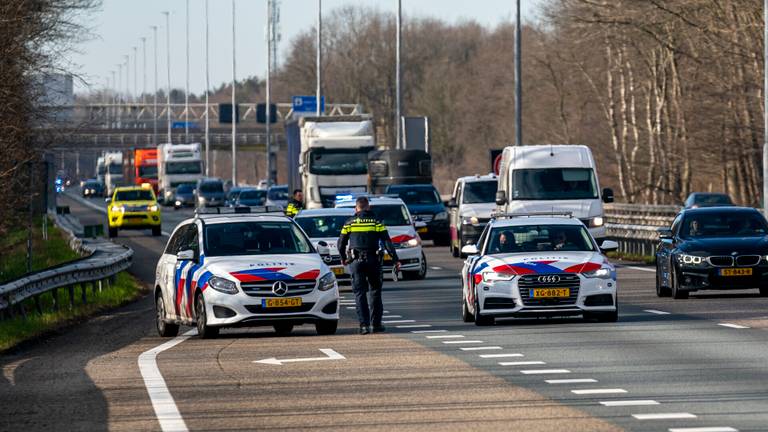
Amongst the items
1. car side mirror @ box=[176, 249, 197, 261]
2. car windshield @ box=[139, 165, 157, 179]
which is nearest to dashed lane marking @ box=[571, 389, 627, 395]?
car side mirror @ box=[176, 249, 197, 261]

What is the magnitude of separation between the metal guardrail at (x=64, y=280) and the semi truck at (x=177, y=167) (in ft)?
215

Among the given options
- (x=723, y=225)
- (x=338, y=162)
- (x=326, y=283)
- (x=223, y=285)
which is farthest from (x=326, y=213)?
(x=338, y=162)

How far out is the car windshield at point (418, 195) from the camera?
53000 mm

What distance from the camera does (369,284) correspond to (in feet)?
73.1

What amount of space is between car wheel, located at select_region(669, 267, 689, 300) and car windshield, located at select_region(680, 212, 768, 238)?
668 mm

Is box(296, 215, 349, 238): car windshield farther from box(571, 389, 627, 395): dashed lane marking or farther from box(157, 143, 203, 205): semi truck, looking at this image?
box(157, 143, 203, 205): semi truck

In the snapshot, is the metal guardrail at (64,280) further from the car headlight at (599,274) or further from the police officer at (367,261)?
the car headlight at (599,274)

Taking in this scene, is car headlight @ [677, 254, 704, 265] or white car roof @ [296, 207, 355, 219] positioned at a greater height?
white car roof @ [296, 207, 355, 219]

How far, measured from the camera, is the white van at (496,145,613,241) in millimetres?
37656

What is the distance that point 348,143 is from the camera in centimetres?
5741

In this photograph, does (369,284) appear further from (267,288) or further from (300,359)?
(300,359)

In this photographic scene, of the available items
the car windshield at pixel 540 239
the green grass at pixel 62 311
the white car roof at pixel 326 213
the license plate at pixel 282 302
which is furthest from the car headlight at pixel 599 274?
the white car roof at pixel 326 213

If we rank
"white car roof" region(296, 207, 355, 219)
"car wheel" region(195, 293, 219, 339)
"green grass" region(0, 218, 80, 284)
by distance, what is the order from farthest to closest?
"green grass" region(0, 218, 80, 284), "white car roof" region(296, 207, 355, 219), "car wheel" region(195, 293, 219, 339)

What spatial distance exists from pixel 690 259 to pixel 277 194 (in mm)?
54923
